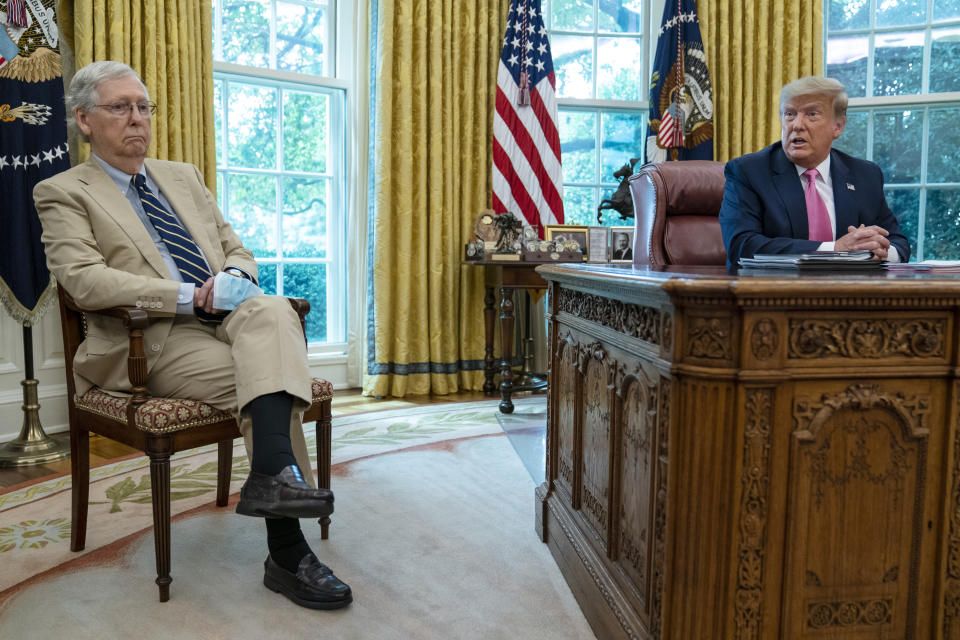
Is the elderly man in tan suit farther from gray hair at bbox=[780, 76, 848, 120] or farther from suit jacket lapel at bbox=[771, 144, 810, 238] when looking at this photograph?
gray hair at bbox=[780, 76, 848, 120]

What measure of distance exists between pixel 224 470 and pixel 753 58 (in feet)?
12.5

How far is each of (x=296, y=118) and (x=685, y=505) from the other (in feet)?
11.8

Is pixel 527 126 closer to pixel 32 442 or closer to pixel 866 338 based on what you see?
pixel 32 442

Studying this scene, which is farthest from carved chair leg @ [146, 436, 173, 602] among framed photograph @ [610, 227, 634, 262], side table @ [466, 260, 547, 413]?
framed photograph @ [610, 227, 634, 262]

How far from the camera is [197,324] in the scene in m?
2.12

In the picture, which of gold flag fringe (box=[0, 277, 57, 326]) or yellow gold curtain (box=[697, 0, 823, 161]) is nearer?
gold flag fringe (box=[0, 277, 57, 326])

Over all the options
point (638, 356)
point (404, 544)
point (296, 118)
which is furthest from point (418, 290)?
point (638, 356)

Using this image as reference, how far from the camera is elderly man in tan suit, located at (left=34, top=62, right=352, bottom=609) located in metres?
1.80

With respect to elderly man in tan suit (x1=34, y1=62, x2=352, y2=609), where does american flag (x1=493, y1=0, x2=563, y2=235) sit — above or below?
above

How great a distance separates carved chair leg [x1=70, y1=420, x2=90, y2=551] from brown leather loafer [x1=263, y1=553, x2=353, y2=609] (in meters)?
0.59

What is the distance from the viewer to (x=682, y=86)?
445 cm

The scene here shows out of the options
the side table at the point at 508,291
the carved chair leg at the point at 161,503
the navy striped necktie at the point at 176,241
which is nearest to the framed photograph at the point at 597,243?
the side table at the point at 508,291

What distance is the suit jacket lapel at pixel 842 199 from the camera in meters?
2.40

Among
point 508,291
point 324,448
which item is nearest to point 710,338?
point 324,448
